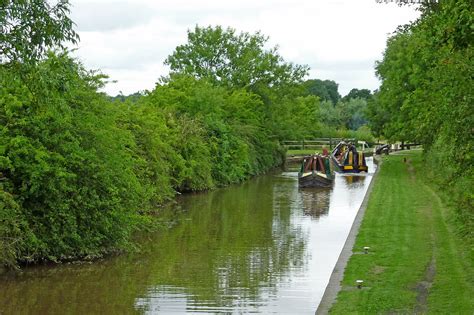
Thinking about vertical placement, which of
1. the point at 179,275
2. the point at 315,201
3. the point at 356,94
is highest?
the point at 356,94

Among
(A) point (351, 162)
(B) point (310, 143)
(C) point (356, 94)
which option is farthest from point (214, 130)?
(C) point (356, 94)

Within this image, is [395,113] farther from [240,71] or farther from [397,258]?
[397,258]

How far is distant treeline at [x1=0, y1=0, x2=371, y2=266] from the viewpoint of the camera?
11602mm

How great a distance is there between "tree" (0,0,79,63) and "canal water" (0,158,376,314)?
22.2 ft

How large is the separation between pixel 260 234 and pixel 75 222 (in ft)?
27.6

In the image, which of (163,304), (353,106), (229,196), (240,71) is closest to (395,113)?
(240,71)

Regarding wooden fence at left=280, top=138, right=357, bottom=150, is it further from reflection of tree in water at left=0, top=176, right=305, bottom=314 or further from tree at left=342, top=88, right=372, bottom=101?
tree at left=342, top=88, right=372, bottom=101

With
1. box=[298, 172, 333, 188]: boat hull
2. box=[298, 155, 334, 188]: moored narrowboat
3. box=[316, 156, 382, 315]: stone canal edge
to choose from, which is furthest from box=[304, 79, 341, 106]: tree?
box=[316, 156, 382, 315]: stone canal edge

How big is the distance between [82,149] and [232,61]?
4531 cm

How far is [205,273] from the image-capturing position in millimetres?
19688

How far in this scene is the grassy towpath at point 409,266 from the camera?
1436 cm

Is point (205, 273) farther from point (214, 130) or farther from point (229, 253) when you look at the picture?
point (214, 130)

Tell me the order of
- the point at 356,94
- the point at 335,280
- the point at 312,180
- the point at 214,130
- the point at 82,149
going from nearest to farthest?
the point at 335,280 < the point at 82,149 < the point at 312,180 < the point at 214,130 < the point at 356,94

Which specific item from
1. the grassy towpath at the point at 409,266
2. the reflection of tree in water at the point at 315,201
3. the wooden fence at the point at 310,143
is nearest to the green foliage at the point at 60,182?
the grassy towpath at the point at 409,266
